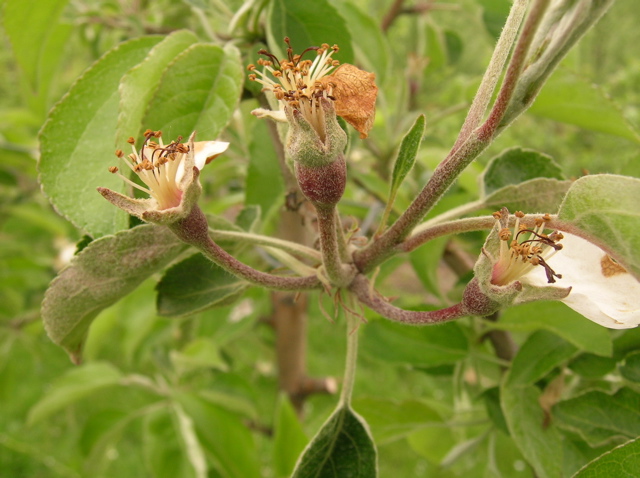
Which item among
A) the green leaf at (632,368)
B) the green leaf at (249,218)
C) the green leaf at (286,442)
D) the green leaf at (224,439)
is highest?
the green leaf at (249,218)

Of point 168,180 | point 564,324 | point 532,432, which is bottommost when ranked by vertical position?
point 532,432

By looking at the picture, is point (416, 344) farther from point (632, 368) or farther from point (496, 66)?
point (496, 66)

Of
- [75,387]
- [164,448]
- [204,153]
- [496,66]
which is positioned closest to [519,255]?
[496,66]

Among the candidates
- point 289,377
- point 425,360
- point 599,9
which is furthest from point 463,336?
point 289,377

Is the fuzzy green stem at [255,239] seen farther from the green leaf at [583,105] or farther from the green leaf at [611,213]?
the green leaf at [583,105]

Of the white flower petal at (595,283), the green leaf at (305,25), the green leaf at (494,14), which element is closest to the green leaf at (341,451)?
the white flower petal at (595,283)

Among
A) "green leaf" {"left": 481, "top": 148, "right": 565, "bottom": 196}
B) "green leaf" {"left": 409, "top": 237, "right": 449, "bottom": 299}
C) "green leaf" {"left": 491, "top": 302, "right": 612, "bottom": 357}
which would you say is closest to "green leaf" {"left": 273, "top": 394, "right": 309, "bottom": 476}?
"green leaf" {"left": 409, "top": 237, "right": 449, "bottom": 299}

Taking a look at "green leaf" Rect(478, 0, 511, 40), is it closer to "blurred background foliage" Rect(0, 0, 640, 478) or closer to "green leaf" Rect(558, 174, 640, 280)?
"blurred background foliage" Rect(0, 0, 640, 478)
